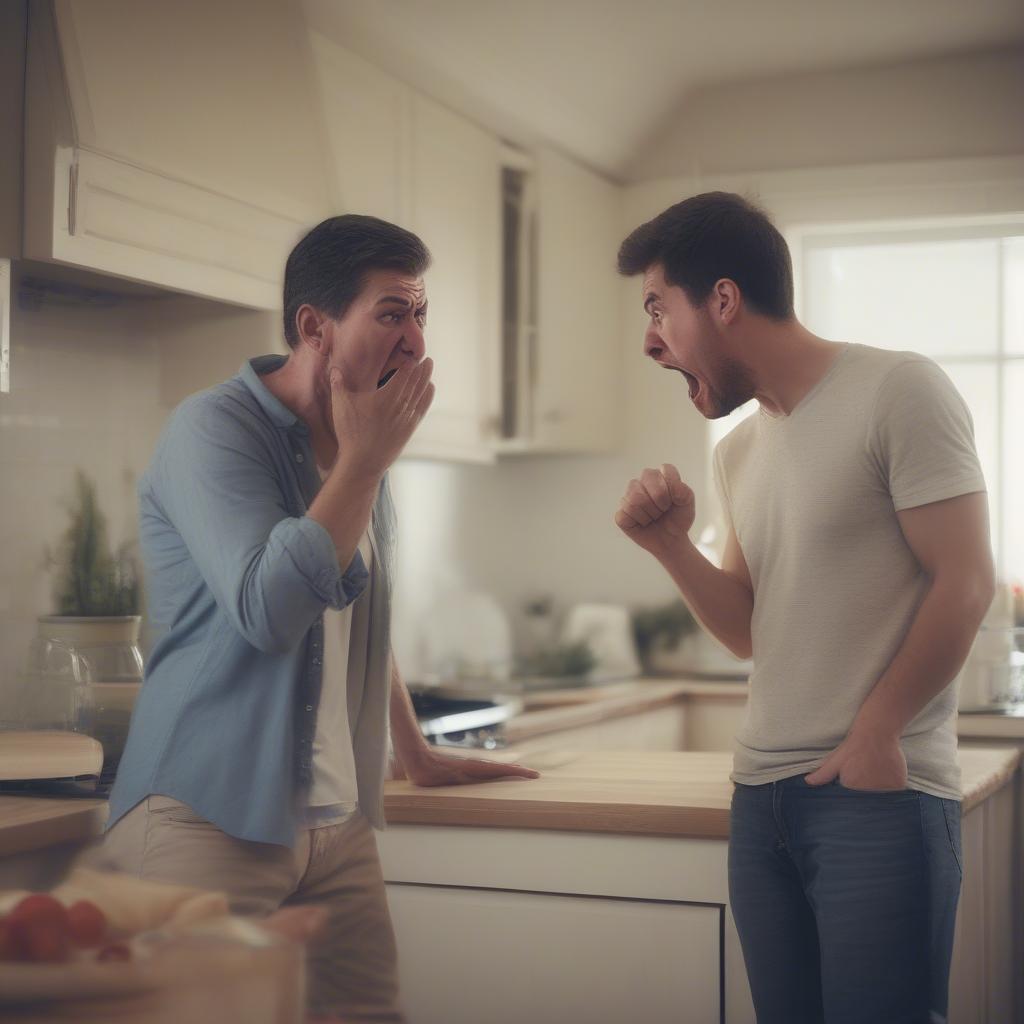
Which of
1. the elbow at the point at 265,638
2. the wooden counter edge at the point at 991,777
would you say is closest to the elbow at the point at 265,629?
the elbow at the point at 265,638

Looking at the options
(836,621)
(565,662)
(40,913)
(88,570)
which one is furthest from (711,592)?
(565,662)

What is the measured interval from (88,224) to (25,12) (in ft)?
1.15

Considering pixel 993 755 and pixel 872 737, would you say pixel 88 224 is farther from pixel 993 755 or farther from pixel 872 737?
pixel 993 755

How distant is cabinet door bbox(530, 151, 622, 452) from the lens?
12.9 feet

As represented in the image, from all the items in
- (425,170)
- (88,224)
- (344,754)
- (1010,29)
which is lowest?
(344,754)

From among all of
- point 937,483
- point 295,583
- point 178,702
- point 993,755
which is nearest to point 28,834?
point 178,702

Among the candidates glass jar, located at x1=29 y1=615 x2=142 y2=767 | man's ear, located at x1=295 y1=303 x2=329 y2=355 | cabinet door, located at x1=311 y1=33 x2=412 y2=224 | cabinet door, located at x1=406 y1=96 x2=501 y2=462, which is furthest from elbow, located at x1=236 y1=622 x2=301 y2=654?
cabinet door, located at x1=406 y1=96 x2=501 y2=462

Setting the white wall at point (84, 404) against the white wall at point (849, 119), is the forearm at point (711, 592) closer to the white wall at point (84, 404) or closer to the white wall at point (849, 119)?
the white wall at point (84, 404)

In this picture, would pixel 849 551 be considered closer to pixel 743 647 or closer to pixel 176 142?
pixel 743 647

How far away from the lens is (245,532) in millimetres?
1309

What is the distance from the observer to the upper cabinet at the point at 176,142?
2.04 metres

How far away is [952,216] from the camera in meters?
3.98

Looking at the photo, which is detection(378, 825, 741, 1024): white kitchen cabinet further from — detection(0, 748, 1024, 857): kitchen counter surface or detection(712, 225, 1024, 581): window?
detection(712, 225, 1024, 581): window

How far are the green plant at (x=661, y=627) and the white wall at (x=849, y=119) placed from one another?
4.61 ft
